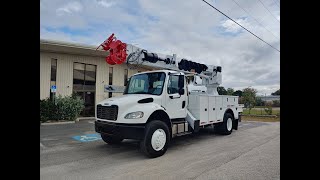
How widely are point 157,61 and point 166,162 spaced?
11.7 feet

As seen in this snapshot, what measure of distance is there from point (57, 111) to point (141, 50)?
468 inches

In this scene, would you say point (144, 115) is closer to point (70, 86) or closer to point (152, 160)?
point (152, 160)

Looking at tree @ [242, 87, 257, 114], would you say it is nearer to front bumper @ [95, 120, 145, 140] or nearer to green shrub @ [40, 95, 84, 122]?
green shrub @ [40, 95, 84, 122]

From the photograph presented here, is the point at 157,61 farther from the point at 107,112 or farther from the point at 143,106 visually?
the point at 107,112

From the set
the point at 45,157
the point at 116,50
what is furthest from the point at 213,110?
the point at 45,157

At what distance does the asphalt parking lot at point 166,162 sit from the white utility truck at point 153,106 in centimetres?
52

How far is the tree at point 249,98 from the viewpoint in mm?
26531

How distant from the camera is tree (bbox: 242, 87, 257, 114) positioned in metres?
26.5

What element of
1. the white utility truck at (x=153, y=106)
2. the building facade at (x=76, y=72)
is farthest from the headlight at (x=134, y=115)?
the building facade at (x=76, y=72)

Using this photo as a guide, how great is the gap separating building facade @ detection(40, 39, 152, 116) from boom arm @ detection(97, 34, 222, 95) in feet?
27.4

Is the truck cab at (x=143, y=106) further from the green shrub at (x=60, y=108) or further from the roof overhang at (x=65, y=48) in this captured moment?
the roof overhang at (x=65, y=48)
